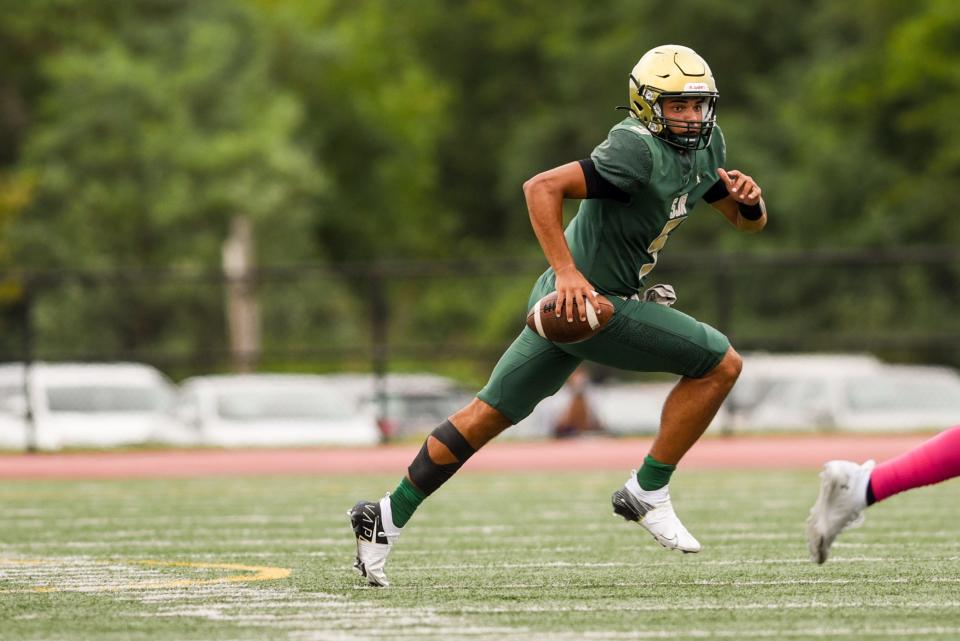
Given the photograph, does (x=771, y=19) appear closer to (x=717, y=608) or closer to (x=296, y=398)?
(x=296, y=398)

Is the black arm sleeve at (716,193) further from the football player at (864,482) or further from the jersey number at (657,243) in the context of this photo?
the football player at (864,482)

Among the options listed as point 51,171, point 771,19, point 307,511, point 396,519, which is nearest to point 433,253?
point 771,19

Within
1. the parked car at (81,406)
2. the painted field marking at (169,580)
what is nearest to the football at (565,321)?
the painted field marking at (169,580)

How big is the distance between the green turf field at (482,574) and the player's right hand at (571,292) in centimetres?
88

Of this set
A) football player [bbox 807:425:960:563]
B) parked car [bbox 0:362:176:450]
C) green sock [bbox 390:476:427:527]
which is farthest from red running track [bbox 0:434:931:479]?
football player [bbox 807:425:960:563]

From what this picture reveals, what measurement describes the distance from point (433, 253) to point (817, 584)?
46.8 m

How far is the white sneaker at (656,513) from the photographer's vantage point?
587 cm

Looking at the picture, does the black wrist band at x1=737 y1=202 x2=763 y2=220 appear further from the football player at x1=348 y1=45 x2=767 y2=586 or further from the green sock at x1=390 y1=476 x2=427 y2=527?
the green sock at x1=390 y1=476 x2=427 y2=527

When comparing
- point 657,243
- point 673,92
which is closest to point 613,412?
point 657,243

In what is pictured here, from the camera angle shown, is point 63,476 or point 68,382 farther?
point 68,382

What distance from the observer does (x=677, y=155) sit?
5695mm

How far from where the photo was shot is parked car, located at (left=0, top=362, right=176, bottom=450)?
17719mm

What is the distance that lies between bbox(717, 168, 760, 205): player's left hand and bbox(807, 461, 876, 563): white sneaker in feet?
4.11

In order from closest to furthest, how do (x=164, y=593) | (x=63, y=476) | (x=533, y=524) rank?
(x=164, y=593)
(x=533, y=524)
(x=63, y=476)
